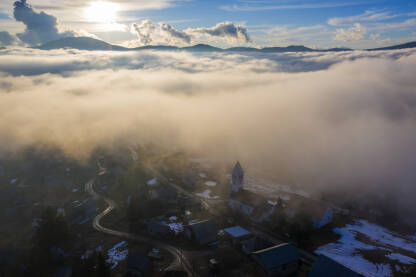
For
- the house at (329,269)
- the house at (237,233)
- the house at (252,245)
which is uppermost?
the house at (329,269)

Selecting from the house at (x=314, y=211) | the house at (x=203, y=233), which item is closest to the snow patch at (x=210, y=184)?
the house at (x=314, y=211)

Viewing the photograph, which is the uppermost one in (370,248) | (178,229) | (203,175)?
(370,248)

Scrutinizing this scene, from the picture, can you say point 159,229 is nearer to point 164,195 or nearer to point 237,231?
point 237,231

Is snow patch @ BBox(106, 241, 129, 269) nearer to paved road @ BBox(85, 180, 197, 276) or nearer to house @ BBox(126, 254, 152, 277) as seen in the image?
paved road @ BBox(85, 180, 197, 276)

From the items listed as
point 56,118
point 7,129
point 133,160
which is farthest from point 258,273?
point 56,118

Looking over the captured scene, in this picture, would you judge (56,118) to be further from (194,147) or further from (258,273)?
(258,273)

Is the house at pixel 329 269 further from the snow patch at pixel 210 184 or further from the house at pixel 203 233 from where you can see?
the snow patch at pixel 210 184

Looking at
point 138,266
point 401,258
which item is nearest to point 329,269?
point 401,258
